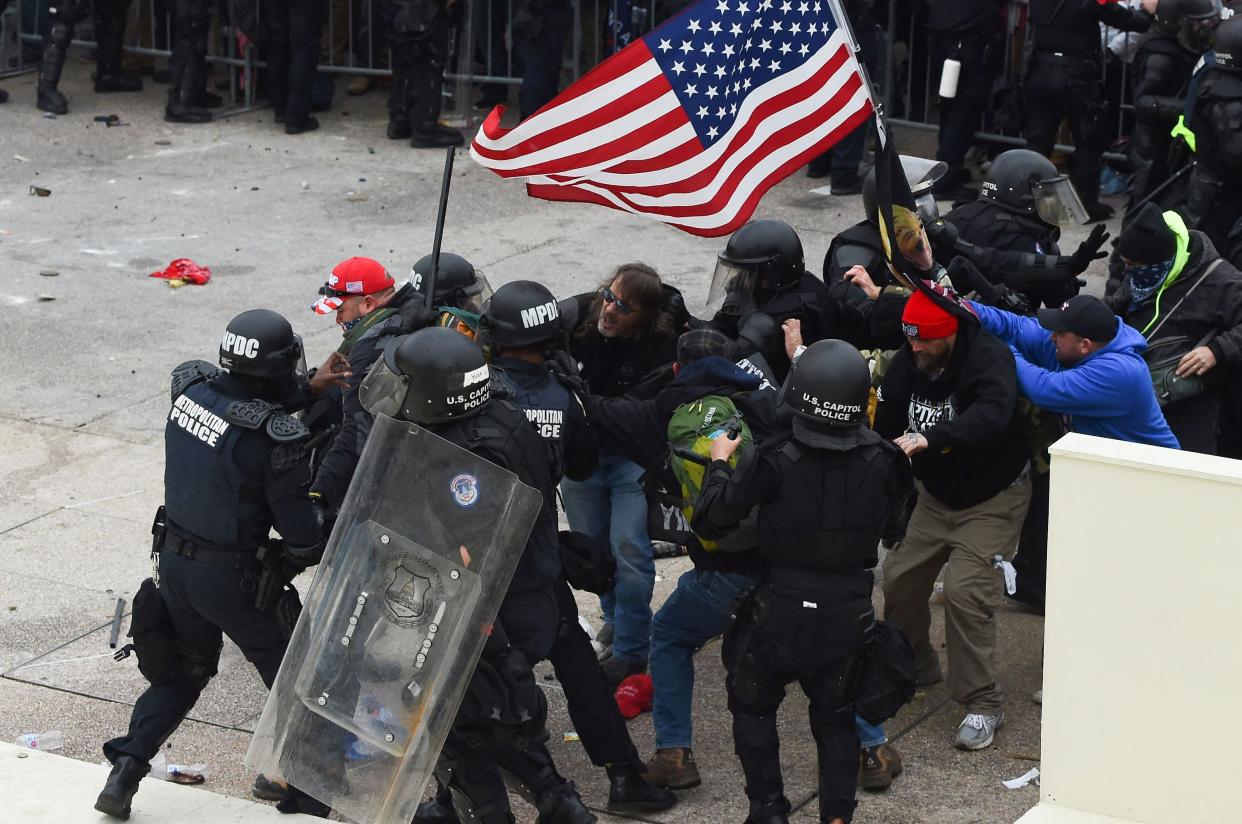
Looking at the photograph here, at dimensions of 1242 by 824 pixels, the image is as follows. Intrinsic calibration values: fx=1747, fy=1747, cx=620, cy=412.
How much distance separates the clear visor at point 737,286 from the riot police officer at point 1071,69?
550 cm

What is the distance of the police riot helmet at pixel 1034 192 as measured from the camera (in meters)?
7.00

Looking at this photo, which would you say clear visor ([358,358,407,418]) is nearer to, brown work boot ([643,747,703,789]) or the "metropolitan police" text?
the "metropolitan police" text

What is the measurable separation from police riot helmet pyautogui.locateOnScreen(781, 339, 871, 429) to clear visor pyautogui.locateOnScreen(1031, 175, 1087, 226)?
2.31 metres

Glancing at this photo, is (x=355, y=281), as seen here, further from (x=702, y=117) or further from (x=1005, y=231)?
(x=1005, y=231)

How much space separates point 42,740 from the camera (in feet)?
19.3

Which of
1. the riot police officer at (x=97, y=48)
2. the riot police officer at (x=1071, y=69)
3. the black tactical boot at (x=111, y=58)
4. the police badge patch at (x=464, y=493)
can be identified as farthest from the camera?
the black tactical boot at (x=111, y=58)

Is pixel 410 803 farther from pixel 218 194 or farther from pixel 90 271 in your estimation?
pixel 218 194

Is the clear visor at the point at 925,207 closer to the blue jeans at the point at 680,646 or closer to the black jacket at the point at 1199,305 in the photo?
the black jacket at the point at 1199,305

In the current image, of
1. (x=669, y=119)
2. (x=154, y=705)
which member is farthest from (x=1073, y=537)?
(x=154, y=705)

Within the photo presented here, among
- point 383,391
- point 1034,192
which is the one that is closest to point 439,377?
point 383,391

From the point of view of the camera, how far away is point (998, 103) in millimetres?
11977

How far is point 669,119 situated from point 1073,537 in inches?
90.8

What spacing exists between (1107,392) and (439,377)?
7.25 ft

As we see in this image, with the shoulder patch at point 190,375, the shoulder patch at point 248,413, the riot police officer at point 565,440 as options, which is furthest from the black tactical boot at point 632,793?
the shoulder patch at point 190,375
